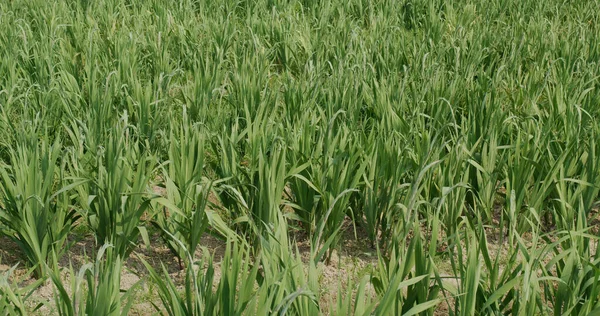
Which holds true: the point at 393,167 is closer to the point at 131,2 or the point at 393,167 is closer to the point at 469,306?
the point at 469,306

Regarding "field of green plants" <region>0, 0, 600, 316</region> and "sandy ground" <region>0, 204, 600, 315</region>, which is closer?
"field of green plants" <region>0, 0, 600, 316</region>

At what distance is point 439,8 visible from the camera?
5.37m

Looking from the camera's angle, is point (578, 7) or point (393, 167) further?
point (578, 7)

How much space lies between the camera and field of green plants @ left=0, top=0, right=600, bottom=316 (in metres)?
1.91

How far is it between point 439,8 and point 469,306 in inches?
151

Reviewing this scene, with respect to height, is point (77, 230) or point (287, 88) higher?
point (287, 88)

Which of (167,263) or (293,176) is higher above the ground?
(293,176)

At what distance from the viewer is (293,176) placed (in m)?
2.65

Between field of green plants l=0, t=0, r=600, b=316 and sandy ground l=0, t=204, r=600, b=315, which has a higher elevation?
field of green plants l=0, t=0, r=600, b=316

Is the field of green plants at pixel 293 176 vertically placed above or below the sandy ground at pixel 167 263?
above

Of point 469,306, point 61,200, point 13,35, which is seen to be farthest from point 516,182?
point 13,35

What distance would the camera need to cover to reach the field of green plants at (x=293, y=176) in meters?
1.91

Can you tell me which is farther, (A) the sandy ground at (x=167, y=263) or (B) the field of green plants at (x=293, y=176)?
(A) the sandy ground at (x=167, y=263)

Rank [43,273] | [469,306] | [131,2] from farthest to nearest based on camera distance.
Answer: [131,2] → [43,273] → [469,306]
